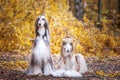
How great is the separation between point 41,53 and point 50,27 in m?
7.31

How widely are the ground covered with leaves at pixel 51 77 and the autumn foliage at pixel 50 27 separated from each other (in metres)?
1.17

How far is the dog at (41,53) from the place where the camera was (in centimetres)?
1073

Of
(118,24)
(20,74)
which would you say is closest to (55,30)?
(20,74)

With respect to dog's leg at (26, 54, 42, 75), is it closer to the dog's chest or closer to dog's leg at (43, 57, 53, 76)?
dog's leg at (43, 57, 53, 76)

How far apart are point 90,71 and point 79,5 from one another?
10202mm

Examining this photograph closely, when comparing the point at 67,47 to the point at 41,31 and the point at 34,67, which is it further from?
the point at 34,67

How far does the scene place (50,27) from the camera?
17969 millimetres

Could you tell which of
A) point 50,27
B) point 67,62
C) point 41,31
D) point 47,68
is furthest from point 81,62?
point 50,27

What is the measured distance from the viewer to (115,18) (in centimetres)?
3528

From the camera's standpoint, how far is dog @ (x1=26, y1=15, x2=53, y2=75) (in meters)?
10.7

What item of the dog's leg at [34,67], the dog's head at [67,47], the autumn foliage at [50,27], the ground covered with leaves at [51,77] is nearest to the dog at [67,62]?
the dog's head at [67,47]

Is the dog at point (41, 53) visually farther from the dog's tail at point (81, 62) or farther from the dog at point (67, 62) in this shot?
the dog's tail at point (81, 62)

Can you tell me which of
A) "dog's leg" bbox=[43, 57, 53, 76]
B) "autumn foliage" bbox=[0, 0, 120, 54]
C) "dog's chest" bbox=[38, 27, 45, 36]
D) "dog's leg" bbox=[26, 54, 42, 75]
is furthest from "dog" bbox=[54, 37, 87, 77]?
"autumn foliage" bbox=[0, 0, 120, 54]

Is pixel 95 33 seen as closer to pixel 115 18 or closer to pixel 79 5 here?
pixel 79 5
